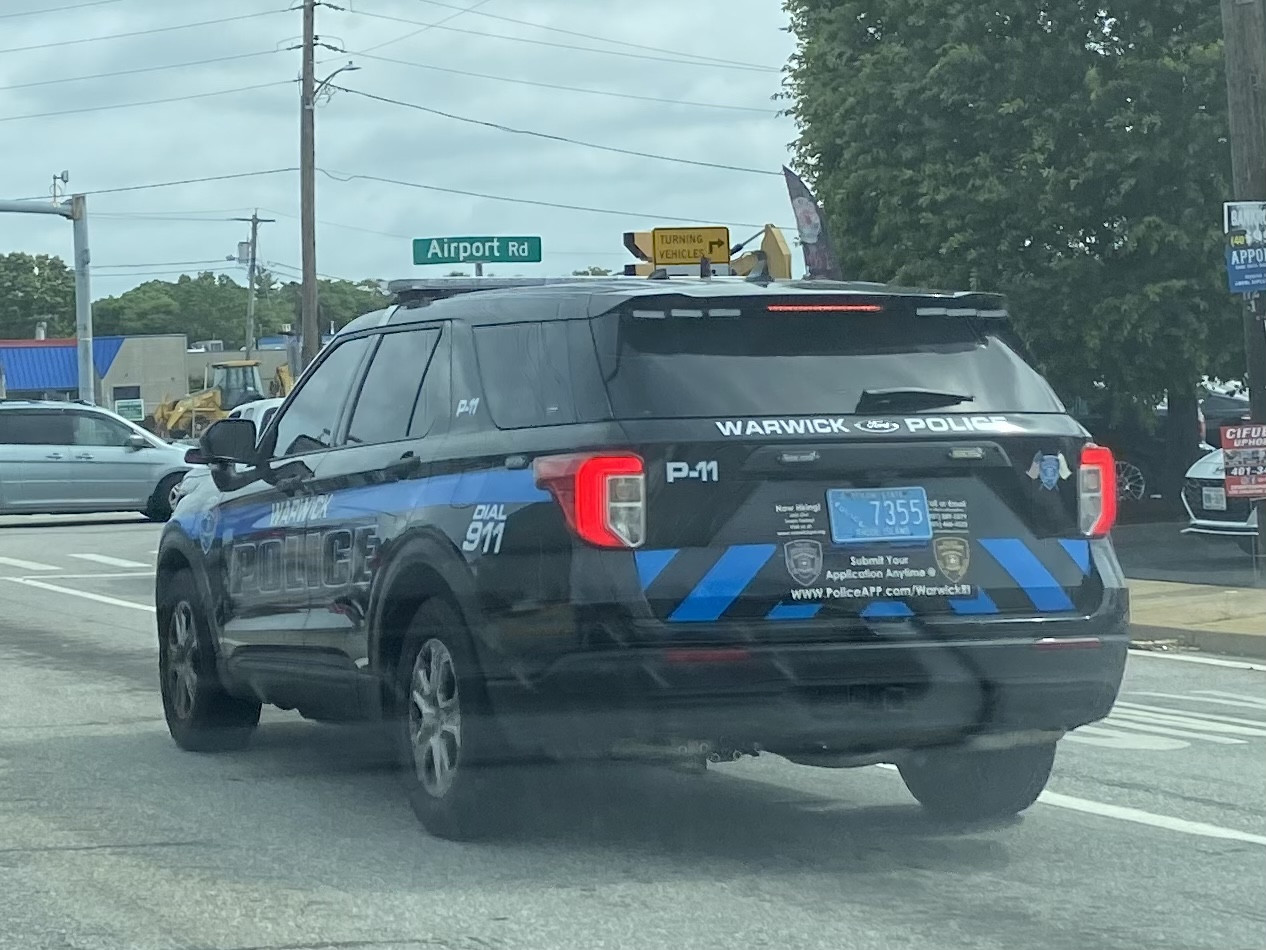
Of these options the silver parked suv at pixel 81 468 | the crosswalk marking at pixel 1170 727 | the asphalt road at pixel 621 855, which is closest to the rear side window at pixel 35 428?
the silver parked suv at pixel 81 468

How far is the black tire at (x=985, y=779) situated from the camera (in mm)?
7621

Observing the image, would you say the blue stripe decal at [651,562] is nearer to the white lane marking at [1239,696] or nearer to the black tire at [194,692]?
the black tire at [194,692]

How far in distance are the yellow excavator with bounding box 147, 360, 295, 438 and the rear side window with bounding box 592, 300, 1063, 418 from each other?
171 feet

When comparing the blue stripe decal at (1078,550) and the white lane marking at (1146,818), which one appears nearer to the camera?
the blue stripe decal at (1078,550)

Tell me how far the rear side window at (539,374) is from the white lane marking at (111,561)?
1539 centimetres

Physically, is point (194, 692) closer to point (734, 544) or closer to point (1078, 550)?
point (734, 544)

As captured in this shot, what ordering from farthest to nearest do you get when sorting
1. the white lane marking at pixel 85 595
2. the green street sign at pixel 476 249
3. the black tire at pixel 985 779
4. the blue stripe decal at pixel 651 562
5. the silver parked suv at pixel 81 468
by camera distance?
1. the green street sign at pixel 476 249
2. the silver parked suv at pixel 81 468
3. the white lane marking at pixel 85 595
4. the black tire at pixel 985 779
5. the blue stripe decal at pixel 651 562

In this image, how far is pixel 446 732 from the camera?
7188 millimetres

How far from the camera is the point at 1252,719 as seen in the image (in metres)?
10.7

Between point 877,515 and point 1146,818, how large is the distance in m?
1.90

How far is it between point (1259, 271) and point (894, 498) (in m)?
10.8

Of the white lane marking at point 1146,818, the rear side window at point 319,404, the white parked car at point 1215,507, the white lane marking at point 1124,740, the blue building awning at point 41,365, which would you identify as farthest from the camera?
the blue building awning at point 41,365

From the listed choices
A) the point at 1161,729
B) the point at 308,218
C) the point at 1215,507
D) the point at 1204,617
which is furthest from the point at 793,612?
the point at 308,218

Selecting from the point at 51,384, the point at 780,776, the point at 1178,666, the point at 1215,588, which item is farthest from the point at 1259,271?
the point at 51,384
